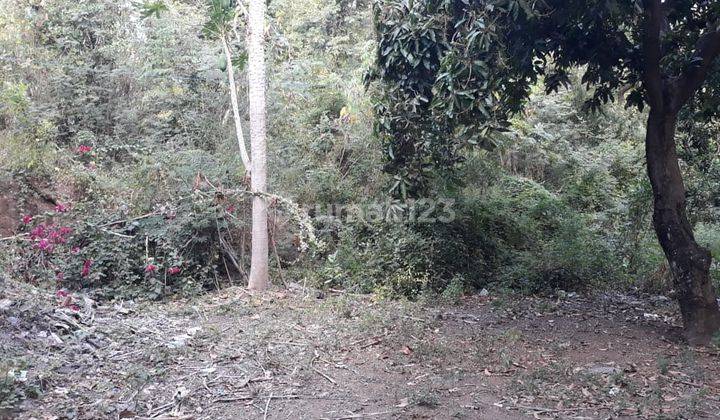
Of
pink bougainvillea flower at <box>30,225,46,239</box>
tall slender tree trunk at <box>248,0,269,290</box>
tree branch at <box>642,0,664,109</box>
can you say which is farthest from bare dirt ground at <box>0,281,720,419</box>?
tree branch at <box>642,0,664,109</box>

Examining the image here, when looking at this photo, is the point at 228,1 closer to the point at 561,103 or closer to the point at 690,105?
the point at 690,105

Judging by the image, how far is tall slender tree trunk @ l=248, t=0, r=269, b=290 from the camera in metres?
9.01

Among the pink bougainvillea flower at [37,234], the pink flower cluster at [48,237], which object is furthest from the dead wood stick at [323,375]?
the pink bougainvillea flower at [37,234]

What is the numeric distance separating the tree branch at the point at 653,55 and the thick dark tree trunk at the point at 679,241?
177 millimetres

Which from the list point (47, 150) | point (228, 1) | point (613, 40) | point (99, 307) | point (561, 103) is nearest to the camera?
point (613, 40)

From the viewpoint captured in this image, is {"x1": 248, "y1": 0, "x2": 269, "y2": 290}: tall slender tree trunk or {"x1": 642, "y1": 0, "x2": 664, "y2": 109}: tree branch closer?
{"x1": 642, "y1": 0, "x2": 664, "y2": 109}: tree branch

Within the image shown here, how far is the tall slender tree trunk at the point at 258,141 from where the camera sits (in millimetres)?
9008

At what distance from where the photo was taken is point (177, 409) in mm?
4852

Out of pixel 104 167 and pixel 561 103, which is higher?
pixel 561 103

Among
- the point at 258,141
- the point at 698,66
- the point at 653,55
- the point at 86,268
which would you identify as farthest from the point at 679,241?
the point at 86,268

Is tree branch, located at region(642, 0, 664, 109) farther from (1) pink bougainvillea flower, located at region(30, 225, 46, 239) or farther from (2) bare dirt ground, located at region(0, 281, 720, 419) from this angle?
(1) pink bougainvillea flower, located at region(30, 225, 46, 239)

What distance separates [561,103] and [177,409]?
1261cm

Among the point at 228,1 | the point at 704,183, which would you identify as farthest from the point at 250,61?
the point at 704,183

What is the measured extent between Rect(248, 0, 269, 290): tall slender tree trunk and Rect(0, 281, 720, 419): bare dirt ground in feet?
3.42
